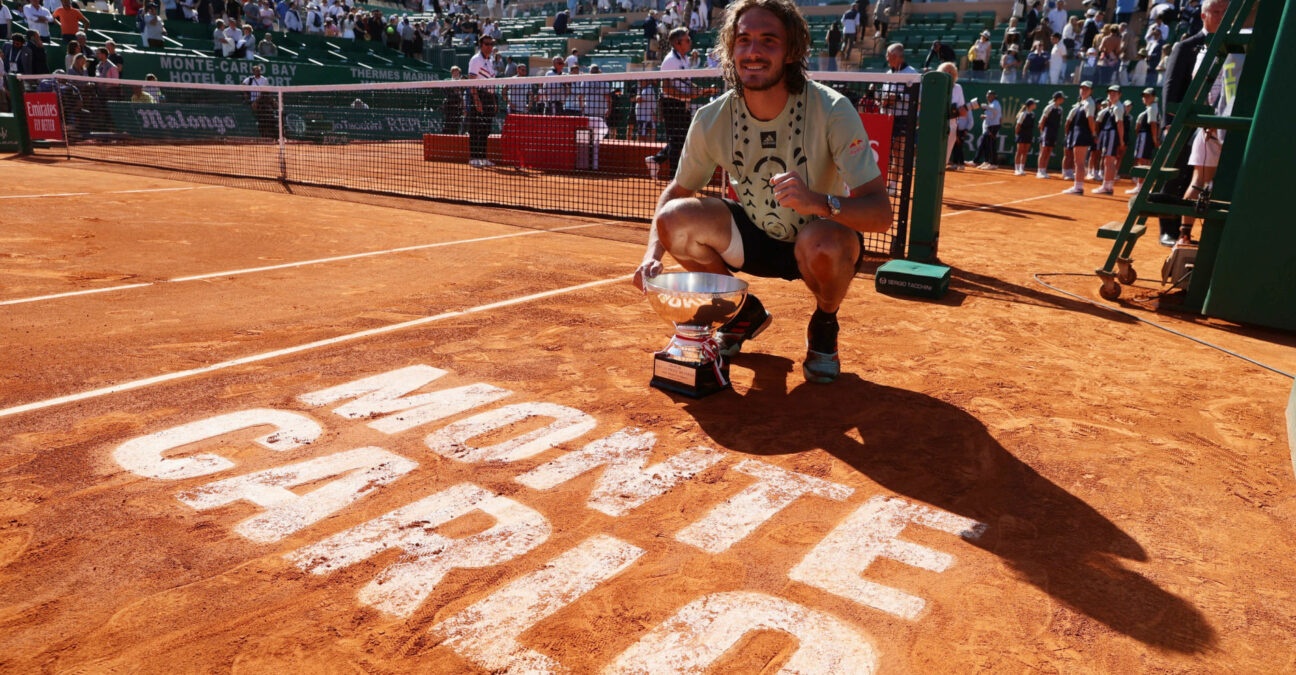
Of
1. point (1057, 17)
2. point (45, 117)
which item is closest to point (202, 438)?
point (45, 117)

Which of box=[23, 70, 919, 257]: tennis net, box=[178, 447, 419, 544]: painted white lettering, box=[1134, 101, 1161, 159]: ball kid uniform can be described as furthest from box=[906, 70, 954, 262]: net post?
box=[1134, 101, 1161, 159]: ball kid uniform

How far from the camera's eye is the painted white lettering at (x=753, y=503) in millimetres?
2666

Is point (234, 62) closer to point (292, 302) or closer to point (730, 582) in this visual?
point (292, 302)

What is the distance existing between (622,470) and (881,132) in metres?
6.12

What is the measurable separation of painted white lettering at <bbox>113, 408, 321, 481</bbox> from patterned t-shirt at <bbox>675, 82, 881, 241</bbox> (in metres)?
2.10

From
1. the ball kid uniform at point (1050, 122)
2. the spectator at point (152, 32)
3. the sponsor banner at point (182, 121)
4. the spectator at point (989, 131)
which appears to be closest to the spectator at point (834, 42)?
the spectator at point (989, 131)

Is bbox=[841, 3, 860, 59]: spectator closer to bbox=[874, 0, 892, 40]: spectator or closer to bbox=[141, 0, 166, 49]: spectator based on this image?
bbox=[874, 0, 892, 40]: spectator

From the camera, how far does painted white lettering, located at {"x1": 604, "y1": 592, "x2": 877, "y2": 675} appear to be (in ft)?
6.75

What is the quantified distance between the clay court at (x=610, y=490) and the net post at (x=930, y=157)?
1763mm

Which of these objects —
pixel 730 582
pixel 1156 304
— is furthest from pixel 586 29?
pixel 730 582

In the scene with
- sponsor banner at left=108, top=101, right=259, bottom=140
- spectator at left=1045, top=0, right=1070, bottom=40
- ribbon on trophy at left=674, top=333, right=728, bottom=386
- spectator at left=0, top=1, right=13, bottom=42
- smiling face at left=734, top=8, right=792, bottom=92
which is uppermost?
spectator at left=1045, top=0, right=1070, bottom=40

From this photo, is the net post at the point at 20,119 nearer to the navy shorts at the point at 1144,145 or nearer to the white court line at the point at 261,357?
the white court line at the point at 261,357

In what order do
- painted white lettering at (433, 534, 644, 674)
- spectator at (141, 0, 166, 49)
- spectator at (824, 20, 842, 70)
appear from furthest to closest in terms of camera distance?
spectator at (824, 20, 842, 70) → spectator at (141, 0, 166, 49) → painted white lettering at (433, 534, 644, 674)

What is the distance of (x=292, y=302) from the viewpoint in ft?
18.1
